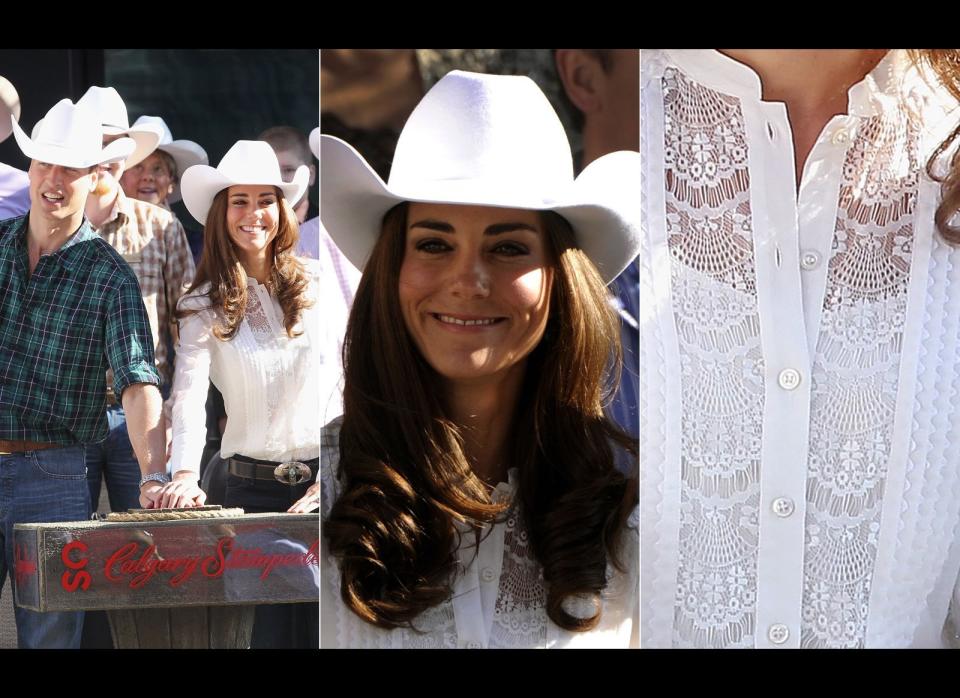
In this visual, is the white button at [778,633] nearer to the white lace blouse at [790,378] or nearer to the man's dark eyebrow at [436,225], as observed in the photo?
the white lace blouse at [790,378]

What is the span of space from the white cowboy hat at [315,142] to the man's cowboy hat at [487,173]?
0.04 metres

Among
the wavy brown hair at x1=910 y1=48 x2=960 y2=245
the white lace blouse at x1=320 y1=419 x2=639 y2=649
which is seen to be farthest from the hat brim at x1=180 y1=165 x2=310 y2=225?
the wavy brown hair at x1=910 y1=48 x2=960 y2=245

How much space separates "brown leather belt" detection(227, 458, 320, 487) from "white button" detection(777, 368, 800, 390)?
129 cm

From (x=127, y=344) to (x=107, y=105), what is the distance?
2.23 feet

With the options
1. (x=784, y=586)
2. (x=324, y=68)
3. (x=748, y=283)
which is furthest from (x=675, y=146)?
(x=784, y=586)

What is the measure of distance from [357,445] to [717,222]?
1.14 m

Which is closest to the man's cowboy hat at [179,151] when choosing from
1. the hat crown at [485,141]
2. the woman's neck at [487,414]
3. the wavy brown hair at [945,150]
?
the hat crown at [485,141]

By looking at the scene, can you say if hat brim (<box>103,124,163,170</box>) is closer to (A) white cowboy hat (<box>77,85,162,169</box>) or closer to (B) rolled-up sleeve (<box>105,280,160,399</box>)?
(A) white cowboy hat (<box>77,85,162,169</box>)

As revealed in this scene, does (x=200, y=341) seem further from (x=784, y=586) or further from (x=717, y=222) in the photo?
(x=784, y=586)

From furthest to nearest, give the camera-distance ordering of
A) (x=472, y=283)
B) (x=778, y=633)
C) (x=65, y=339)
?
(x=65, y=339) < (x=778, y=633) < (x=472, y=283)

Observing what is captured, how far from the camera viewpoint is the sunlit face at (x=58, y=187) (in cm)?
311

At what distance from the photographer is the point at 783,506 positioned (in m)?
2.93

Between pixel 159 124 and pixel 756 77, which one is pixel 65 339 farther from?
pixel 756 77

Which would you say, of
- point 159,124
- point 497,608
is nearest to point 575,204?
point 497,608
